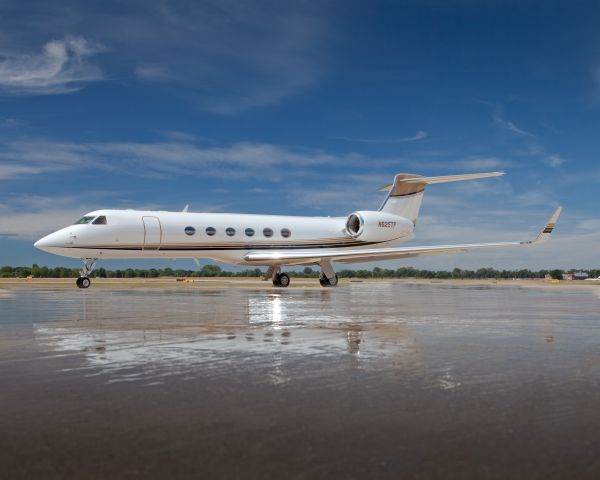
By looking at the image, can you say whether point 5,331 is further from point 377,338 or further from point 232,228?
point 232,228

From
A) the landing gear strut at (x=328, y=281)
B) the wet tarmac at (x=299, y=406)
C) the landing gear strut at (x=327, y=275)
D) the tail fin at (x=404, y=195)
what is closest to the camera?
the wet tarmac at (x=299, y=406)

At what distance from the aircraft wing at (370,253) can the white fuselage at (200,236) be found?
1.06m

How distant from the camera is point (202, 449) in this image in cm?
332

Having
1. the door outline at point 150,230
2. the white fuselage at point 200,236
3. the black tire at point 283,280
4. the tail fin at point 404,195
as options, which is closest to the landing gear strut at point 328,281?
the white fuselage at point 200,236

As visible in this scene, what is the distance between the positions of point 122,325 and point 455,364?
230 inches

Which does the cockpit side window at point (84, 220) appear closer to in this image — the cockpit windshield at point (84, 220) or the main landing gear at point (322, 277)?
the cockpit windshield at point (84, 220)

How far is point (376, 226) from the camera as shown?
33.6 meters

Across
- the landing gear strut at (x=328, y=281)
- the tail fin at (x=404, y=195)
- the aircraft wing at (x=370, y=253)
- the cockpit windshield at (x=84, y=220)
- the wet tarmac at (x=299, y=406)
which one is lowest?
the wet tarmac at (x=299, y=406)

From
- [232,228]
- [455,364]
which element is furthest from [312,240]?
[455,364]

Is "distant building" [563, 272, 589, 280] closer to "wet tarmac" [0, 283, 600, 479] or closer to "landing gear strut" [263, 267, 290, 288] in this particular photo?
"landing gear strut" [263, 267, 290, 288]

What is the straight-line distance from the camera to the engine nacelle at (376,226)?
3347 centimetres

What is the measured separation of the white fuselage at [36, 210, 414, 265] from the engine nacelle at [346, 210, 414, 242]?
0.21 feet

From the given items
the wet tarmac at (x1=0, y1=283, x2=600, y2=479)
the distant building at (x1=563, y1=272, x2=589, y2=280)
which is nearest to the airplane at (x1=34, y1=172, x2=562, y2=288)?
the wet tarmac at (x1=0, y1=283, x2=600, y2=479)

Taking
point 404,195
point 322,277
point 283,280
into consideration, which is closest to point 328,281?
point 322,277
